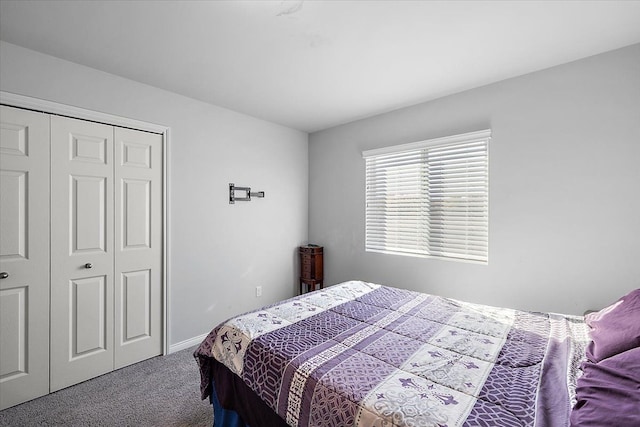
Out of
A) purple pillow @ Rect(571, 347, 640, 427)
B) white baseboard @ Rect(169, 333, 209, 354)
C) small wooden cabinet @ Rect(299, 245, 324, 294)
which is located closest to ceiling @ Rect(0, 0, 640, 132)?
purple pillow @ Rect(571, 347, 640, 427)

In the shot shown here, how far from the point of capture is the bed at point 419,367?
1.02 m

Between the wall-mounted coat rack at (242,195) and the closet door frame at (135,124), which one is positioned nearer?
the closet door frame at (135,124)

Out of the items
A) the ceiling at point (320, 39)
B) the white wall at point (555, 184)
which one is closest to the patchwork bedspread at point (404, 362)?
the white wall at point (555, 184)

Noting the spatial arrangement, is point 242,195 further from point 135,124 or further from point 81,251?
point 81,251

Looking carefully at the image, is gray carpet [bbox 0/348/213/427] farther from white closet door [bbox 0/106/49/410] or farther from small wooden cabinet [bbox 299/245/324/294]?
small wooden cabinet [bbox 299/245/324/294]

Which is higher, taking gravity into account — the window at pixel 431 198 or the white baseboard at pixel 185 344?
the window at pixel 431 198

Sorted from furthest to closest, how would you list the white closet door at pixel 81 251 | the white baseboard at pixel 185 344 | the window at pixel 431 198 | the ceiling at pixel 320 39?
the white baseboard at pixel 185 344
the window at pixel 431 198
the white closet door at pixel 81 251
the ceiling at pixel 320 39

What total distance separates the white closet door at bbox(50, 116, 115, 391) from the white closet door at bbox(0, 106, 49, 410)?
0.19 ft

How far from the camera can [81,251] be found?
232 cm

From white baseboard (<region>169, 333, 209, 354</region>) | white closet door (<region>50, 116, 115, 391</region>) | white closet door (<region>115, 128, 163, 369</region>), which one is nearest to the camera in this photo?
white closet door (<region>50, 116, 115, 391</region>)

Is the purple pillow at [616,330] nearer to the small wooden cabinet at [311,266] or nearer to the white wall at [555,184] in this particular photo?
the white wall at [555,184]

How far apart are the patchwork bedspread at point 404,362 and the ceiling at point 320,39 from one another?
1885mm

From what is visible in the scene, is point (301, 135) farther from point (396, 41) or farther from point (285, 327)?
point (285, 327)

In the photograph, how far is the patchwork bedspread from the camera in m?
1.05
